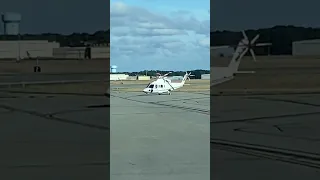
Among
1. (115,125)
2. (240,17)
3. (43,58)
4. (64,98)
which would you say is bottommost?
(115,125)

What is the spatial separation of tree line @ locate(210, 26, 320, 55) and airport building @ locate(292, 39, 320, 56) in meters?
0.03

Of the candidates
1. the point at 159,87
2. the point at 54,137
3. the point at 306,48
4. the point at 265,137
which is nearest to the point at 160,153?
the point at 265,137

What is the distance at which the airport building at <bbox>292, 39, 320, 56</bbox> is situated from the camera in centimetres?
378

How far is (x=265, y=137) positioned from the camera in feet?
13.1

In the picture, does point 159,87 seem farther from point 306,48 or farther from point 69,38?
point 69,38

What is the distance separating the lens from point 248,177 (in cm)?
368

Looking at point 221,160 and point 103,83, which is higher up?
point 103,83

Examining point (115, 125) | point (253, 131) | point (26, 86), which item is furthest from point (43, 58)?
point (115, 125)

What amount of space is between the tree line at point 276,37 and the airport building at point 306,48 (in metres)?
0.03

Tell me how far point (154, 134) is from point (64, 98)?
355 cm

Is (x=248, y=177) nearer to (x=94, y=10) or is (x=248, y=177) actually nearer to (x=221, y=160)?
(x=221, y=160)

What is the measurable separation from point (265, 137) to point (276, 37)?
81 cm

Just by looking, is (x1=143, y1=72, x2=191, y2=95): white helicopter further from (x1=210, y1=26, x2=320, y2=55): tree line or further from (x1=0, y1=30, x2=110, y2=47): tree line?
(x1=0, y1=30, x2=110, y2=47): tree line

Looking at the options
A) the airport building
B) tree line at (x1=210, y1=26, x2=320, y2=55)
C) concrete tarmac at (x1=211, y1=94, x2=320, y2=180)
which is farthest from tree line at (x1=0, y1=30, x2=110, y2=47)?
the airport building
